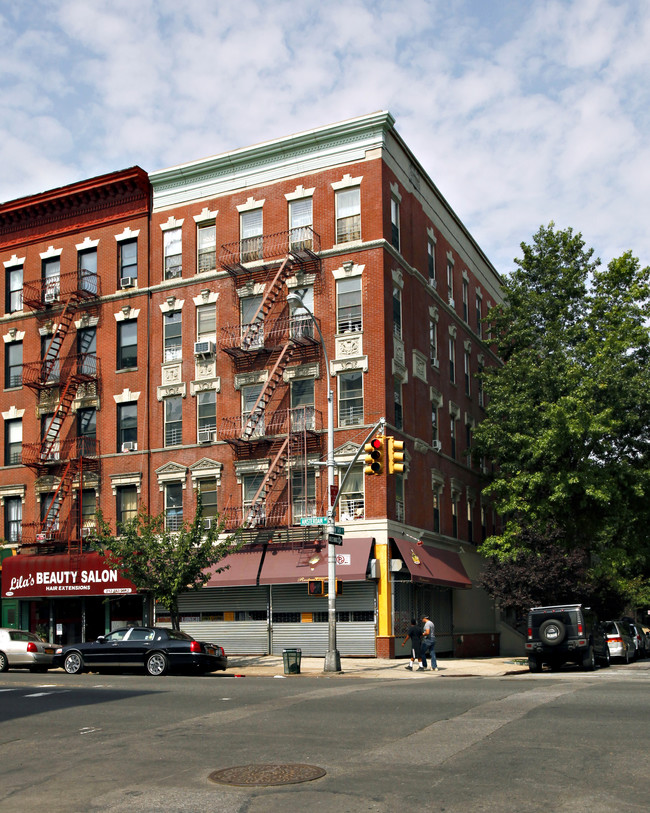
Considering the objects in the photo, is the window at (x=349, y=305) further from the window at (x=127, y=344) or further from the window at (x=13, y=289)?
the window at (x=13, y=289)

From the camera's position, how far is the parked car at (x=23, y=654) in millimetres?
29625

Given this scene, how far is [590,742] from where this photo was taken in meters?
11.6

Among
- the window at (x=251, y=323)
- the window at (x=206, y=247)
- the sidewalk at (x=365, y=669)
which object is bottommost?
the sidewalk at (x=365, y=669)

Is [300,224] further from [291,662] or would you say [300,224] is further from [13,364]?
[291,662]

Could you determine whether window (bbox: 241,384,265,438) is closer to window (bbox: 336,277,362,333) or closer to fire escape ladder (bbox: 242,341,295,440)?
fire escape ladder (bbox: 242,341,295,440)

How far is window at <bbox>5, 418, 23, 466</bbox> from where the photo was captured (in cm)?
4356

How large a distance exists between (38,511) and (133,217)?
1412 centimetres

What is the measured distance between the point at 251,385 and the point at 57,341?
35.5 ft

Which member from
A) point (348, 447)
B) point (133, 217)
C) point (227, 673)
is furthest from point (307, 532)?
point (133, 217)

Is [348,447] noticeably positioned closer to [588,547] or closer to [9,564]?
[588,547]

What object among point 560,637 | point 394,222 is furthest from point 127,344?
point 560,637

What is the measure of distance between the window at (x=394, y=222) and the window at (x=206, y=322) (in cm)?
822

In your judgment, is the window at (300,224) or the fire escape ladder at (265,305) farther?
the window at (300,224)

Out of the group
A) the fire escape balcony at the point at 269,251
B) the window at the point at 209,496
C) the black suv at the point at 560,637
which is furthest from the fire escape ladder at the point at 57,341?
the black suv at the point at 560,637
